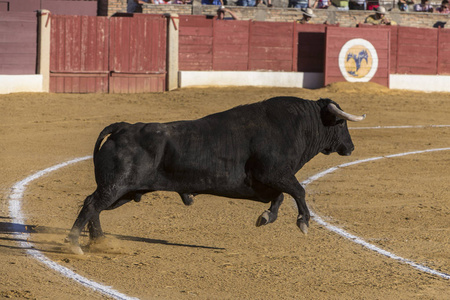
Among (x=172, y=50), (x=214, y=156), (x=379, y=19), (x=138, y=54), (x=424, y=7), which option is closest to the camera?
(x=214, y=156)

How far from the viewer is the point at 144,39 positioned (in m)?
17.9

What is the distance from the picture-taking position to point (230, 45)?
1933cm

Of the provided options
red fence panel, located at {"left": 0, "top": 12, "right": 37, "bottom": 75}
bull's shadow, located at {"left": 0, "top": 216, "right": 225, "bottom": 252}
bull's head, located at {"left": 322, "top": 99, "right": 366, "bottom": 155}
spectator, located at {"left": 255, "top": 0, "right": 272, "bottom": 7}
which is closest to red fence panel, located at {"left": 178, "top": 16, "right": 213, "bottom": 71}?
red fence panel, located at {"left": 0, "top": 12, "right": 37, "bottom": 75}

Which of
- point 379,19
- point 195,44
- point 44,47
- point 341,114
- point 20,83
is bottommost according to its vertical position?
point 20,83

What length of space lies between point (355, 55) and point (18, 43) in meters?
8.55

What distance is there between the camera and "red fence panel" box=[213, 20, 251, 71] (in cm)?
1917

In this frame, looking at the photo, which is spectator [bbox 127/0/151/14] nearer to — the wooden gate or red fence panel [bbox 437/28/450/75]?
the wooden gate

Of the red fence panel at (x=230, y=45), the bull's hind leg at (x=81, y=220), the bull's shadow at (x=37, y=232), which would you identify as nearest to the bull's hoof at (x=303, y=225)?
the bull's shadow at (x=37, y=232)

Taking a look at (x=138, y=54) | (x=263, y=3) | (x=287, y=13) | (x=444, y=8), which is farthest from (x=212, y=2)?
(x=444, y=8)

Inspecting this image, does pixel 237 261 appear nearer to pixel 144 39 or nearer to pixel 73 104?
pixel 73 104

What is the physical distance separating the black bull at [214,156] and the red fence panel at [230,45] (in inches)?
521

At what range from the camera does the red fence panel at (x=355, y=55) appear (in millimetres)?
19703

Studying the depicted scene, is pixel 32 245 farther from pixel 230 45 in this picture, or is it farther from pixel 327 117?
pixel 230 45

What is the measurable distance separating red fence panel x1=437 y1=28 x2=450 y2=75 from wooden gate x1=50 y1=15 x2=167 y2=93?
25.9 feet
